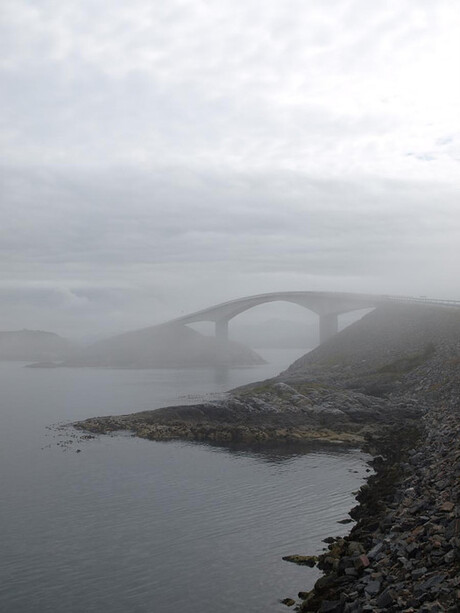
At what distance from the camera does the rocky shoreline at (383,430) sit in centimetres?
1254

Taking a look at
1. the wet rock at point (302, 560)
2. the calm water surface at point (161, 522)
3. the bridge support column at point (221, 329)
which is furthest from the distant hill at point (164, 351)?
the wet rock at point (302, 560)

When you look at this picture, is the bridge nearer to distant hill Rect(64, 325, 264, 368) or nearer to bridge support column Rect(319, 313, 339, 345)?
bridge support column Rect(319, 313, 339, 345)

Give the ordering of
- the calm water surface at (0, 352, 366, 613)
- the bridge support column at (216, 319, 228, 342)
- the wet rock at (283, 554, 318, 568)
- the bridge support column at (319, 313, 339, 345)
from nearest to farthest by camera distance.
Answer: the calm water surface at (0, 352, 366, 613)
the wet rock at (283, 554, 318, 568)
the bridge support column at (319, 313, 339, 345)
the bridge support column at (216, 319, 228, 342)

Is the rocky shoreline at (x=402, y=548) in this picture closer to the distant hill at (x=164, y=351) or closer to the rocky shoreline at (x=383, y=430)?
the rocky shoreline at (x=383, y=430)

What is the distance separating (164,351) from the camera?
152 meters

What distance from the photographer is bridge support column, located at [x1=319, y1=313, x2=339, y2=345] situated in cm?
10994

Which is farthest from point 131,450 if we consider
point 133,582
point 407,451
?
point 133,582

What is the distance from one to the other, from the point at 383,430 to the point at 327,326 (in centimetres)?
7544

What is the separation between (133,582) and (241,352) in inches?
5506

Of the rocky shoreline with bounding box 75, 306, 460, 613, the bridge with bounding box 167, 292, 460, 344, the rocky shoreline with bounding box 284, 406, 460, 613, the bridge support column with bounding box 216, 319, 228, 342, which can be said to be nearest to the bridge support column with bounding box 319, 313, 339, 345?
the bridge with bounding box 167, 292, 460, 344

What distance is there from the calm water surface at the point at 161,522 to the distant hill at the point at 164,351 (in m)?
108

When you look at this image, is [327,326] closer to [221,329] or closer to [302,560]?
[221,329]

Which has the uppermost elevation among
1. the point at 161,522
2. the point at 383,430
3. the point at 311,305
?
the point at 311,305

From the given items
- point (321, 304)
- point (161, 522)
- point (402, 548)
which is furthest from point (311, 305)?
point (402, 548)
